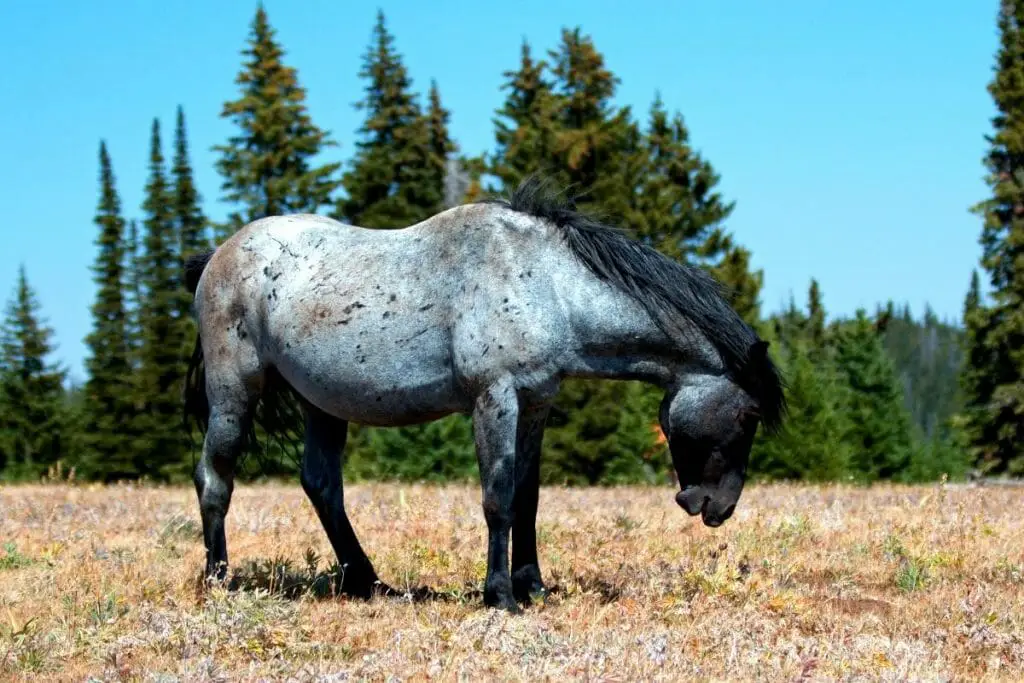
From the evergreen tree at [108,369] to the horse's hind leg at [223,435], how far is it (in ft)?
154

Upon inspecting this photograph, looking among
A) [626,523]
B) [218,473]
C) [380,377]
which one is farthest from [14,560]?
[626,523]

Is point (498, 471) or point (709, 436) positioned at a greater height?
point (709, 436)

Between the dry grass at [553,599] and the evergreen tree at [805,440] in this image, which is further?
the evergreen tree at [805,440]

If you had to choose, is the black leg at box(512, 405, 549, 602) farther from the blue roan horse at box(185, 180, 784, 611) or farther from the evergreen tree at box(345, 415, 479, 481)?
the evergreen tree at box(345, 415, 479, 481)

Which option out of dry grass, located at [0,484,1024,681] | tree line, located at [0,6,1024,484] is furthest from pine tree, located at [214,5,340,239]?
dry grass, located at [0,484,1024,681]

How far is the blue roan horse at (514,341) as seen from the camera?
22.6 ft

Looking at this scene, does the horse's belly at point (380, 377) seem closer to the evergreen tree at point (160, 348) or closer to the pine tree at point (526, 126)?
the pine tree at point (526, 126)

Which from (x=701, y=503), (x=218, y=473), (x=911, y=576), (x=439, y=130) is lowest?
(x=911, y=576)

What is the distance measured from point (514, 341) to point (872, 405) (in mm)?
45814

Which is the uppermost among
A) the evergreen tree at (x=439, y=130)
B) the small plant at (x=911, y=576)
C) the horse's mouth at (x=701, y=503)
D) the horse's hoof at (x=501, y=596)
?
the evergreen tree at (x=439, y=130)

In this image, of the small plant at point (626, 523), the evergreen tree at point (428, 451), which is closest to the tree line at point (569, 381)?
the evergreen tree at point (428, 451)

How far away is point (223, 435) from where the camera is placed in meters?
8.05

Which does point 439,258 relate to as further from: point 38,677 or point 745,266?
point 745,266

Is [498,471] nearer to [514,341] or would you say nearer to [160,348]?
[514,341]
